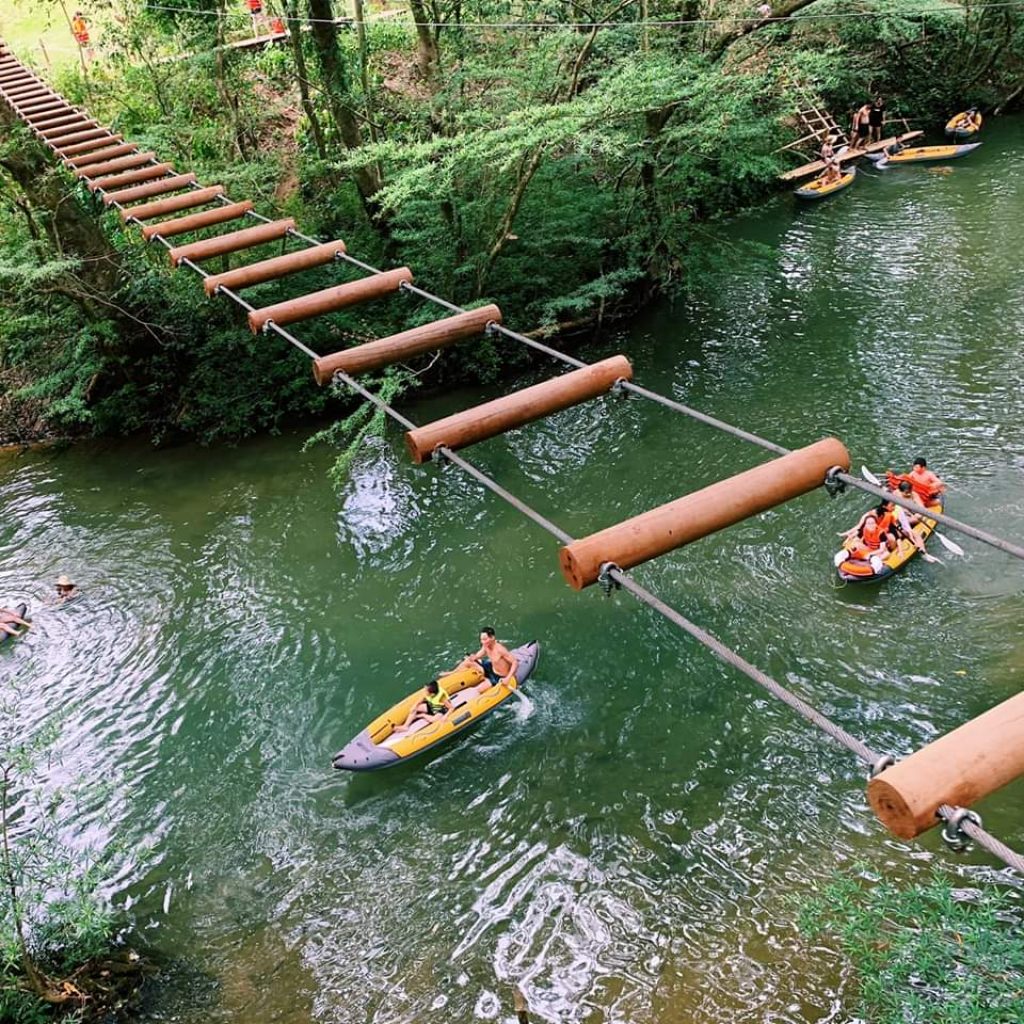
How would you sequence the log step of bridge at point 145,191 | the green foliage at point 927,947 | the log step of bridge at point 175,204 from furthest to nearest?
1. the log step of bridge at point 145,191
2. the log step of bridge at point 175,204
3. the green foliage at point 927,947

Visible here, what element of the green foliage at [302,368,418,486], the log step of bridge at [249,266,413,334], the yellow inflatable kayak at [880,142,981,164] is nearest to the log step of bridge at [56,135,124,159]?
the green foliage at [302,368,418,486]

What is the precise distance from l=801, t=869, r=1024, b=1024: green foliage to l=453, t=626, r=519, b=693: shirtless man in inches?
129

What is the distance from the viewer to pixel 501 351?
14031mm

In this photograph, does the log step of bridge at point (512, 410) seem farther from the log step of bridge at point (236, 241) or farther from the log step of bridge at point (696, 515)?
Result: the log step of bridge at point (236, 241)

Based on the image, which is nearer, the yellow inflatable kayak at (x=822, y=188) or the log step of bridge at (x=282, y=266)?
the log step of bridge at (x=282, y=266)

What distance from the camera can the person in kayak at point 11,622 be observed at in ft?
32.3

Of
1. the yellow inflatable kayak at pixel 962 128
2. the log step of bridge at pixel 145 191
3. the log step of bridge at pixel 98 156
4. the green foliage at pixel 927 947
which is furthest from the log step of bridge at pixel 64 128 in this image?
the yellow inflatable kayak at pixel 962 128

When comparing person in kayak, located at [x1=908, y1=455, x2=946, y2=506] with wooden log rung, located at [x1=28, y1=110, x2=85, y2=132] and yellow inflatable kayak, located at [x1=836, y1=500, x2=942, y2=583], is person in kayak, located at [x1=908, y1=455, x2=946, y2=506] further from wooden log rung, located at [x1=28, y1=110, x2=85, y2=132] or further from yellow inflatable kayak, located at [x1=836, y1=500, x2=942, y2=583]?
wooden log rung, located at [x1=28, y1=110, x2=85, y2=132]

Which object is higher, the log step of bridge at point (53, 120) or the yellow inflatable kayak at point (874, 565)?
the log step of bridge at point (53, 120)

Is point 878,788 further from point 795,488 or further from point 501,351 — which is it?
point 501,351

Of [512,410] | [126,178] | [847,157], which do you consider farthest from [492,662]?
[847,157]

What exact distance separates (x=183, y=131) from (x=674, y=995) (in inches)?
626

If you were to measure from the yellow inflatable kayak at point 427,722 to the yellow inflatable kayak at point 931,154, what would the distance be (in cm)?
1694

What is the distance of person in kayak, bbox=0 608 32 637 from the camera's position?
9.84 meters
